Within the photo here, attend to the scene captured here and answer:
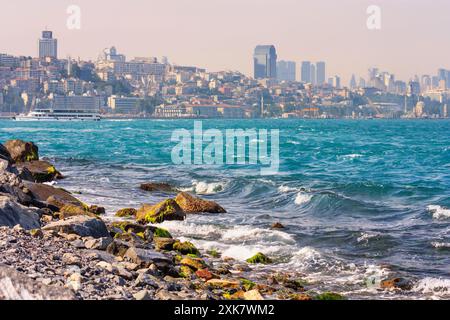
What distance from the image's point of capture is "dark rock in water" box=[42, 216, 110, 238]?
37.7 ft

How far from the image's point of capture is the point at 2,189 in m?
14.1

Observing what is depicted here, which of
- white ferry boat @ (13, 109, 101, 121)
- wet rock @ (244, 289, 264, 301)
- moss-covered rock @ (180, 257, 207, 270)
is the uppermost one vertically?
white ferry boat @ (13, 109, 101, 121)

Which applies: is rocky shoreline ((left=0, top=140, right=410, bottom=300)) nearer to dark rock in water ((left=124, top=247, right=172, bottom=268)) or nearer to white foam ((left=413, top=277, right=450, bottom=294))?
dark rock in water ((left=124, top=247, right=172, bottom=268))

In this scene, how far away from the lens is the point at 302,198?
70.5 ft

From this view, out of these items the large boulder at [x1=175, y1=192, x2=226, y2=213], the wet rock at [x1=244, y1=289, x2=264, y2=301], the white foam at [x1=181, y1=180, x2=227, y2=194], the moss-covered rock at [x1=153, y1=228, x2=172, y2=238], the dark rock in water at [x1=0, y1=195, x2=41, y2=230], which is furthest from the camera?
the white foam at [x1=181, y1=180, x2=227, y2=194]

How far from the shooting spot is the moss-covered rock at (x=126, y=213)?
1732cm

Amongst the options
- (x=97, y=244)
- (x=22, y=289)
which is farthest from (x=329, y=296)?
(x=22, y=289)

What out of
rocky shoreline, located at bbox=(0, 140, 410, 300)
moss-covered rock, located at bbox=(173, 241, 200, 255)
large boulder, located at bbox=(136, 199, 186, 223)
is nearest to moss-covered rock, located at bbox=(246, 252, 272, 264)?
rocky shoreline, located at bbox=(0, 140, 410, 300)

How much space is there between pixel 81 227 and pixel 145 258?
194 cm

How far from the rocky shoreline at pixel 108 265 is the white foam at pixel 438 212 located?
7271 millimetres

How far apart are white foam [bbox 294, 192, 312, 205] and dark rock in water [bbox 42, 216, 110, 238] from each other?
9773mm

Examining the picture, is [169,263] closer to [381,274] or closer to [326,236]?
[381,274]

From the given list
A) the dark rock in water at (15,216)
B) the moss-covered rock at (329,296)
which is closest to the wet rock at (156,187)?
the dark rock in water at (15,216)
